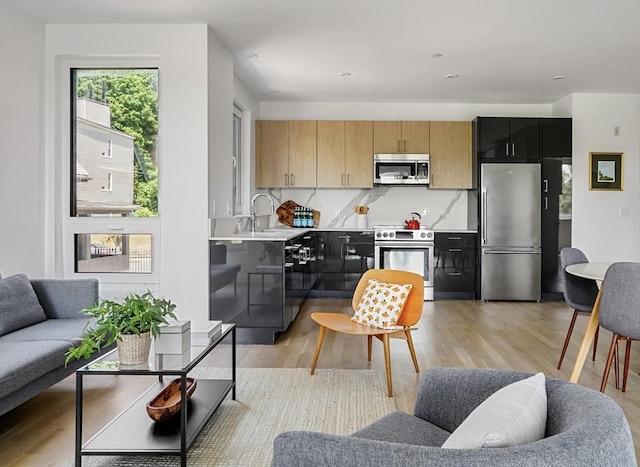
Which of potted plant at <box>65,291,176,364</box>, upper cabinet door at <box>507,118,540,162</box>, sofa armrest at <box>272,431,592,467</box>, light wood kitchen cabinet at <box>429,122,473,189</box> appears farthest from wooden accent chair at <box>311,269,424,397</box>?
upper cabinet door at <box>507,118,540,162</box>

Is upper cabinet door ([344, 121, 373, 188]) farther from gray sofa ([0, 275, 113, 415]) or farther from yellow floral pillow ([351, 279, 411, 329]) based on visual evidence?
gray sofa ([0, 275, 113, 415])

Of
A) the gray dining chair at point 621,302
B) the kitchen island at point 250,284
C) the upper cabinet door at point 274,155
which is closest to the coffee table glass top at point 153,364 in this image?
the kitchen island at point 250,284

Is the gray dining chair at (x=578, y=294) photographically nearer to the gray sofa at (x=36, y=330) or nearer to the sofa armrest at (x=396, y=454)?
the sofa armrest at (x=396, y=454)

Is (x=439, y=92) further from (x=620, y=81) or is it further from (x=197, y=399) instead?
(x=197, y=399)

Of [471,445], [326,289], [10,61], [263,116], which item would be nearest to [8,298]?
[10,61]

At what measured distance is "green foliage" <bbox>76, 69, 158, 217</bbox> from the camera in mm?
4363

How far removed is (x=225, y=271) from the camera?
4.30 metres

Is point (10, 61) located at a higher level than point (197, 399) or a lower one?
higher

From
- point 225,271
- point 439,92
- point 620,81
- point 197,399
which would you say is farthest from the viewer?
point 439,92

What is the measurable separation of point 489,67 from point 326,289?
3.31 meters

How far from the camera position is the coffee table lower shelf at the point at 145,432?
2062 millimetres

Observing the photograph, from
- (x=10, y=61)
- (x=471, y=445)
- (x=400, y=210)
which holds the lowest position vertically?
(x=471, y=445)

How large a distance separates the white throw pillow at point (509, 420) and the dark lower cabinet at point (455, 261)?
5459 mm

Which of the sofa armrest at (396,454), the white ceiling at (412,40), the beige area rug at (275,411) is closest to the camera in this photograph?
the sofa armrest at (396,454)
